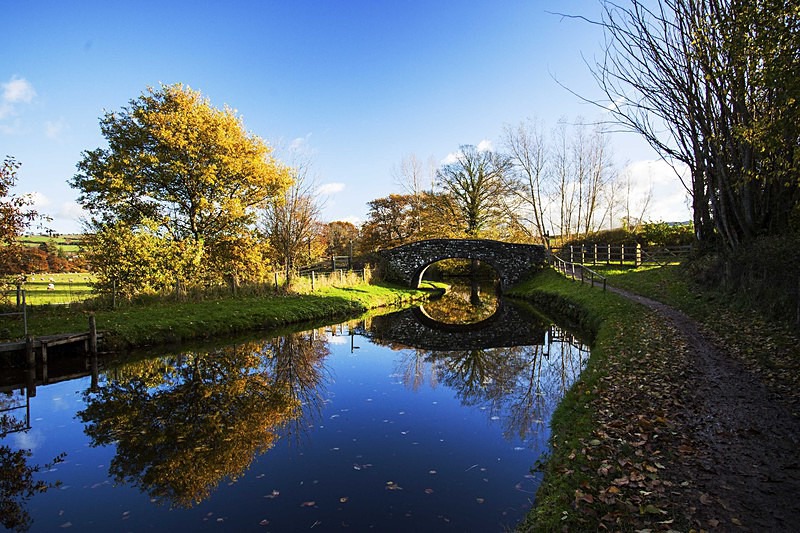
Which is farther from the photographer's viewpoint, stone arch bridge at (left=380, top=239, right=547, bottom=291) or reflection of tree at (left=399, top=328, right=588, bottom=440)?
stone arch bridge at (left=380, top=239, right=547, bottom=291)

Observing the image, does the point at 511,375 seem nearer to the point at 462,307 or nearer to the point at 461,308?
the point at 461,308

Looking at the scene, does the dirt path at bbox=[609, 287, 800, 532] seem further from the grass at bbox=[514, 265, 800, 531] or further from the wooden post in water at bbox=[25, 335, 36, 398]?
the wooden post in water at bbox=[25, 335, 36, 398]

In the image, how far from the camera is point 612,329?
40.7ft

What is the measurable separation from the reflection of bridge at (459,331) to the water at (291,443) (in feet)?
9.54

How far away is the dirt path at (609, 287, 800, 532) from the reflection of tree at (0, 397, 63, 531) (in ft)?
22.5

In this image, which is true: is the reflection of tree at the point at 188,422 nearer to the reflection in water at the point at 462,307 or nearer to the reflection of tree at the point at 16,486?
the reflection of tree at the point at 16,486

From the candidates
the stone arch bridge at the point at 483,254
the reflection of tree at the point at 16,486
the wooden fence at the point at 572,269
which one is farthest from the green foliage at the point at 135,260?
the wooden fence at the point at 572,269

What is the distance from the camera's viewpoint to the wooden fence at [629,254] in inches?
1008

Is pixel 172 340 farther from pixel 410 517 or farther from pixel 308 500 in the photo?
pixel 410 517

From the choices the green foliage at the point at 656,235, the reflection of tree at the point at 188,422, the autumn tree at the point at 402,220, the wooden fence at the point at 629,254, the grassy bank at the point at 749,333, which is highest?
the autumn tree at the point at 402,220

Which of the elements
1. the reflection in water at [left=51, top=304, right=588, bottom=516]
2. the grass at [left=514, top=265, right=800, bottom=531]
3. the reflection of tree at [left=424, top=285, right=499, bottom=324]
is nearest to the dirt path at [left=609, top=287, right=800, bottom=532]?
the grass at [left=514, top=265, right=800, bottom=531]

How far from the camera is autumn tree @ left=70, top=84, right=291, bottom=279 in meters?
19.5

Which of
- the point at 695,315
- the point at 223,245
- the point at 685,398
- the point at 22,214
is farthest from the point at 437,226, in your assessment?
the point at 685,398

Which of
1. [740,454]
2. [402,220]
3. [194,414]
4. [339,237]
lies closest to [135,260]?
[194,414]
